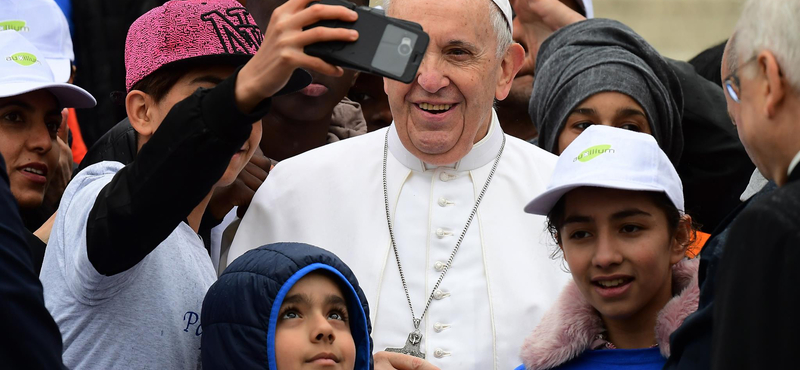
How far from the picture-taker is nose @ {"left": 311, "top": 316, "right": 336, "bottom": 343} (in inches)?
121

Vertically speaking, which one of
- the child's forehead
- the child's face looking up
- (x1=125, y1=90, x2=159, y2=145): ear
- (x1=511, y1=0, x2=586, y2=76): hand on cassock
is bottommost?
the child's face looking up

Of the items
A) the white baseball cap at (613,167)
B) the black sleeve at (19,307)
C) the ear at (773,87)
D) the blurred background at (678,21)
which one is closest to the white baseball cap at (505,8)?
the white baseball cap at (613,167)

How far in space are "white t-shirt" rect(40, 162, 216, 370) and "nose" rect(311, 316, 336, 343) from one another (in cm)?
34

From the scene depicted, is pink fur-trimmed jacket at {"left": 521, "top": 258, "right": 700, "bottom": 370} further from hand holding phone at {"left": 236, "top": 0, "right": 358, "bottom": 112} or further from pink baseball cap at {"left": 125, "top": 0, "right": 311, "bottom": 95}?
hand holding phone at {"left": 236, "top": 0, "right": 358, "bottom": 112}

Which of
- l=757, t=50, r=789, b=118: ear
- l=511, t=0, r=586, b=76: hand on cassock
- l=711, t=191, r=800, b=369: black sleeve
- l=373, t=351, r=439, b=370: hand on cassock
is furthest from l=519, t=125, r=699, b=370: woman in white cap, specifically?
l=511, t=0, r=586, b=76: hand on cassock

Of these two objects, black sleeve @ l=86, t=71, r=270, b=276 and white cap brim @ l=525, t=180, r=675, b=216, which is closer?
black sleeve @ l=86, t=71, r=270, b=276

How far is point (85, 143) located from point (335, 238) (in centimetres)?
242

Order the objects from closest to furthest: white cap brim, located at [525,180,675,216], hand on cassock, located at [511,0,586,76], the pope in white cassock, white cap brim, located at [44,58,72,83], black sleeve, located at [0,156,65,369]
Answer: black sleeve, located at [0,156,65,369] → white cap brim, located at [525,180,675,216] → the pope in white cassock → white cap brim, located at [44,58,72,83] → hand on cassock, located at [511,0,586,76]

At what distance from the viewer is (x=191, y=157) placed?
2467mm

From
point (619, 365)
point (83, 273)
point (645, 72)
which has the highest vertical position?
point (645, 72)

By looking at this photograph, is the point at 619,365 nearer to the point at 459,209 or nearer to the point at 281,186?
the point at 459,209

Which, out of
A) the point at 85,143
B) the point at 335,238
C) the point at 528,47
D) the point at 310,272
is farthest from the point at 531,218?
the point at 85,143

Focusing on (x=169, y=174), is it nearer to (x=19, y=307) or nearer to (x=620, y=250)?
(x=19, y=307)

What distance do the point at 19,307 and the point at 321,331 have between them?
1.17 metres
